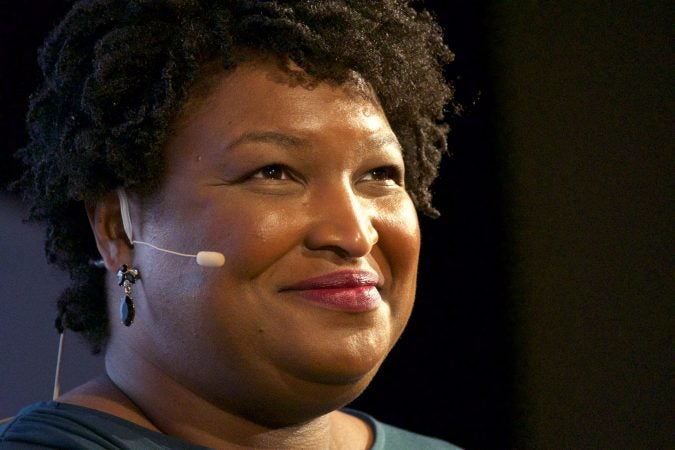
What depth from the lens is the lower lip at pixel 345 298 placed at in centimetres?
139

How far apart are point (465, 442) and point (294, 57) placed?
129cm

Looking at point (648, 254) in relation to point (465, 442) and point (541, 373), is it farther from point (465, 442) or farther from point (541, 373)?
point (465, 442)

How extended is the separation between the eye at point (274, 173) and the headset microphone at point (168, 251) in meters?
0.16

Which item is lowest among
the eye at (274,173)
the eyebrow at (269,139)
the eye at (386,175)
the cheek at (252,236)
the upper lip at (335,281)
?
the upper lip at (335,281)

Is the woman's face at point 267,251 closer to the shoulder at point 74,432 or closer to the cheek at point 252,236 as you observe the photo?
the cheek at point 252,236

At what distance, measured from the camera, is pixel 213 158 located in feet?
4.70

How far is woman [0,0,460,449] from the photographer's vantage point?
1.38 meters

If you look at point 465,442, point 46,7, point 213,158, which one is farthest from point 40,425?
point 465,442

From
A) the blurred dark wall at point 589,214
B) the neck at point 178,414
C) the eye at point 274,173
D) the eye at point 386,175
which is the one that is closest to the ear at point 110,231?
the neck at point 178,414

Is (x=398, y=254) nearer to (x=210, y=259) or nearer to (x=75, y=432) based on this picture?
(x=210, y=259)

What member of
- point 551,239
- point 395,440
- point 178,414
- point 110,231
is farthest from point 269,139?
point 551,239

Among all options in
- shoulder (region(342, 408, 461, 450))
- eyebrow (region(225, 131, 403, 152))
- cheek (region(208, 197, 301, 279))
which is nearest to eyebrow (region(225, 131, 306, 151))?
eyebrow (region(225, 131, 403, 152))

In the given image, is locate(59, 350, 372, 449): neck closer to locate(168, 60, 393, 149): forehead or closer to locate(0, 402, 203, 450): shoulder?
locate(0, 402, 203, 450): shoulder

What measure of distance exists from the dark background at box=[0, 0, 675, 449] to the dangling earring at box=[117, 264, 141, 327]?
1.94 feet
